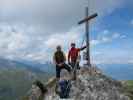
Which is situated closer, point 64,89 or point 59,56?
point 64,89

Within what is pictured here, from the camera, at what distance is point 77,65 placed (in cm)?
2531

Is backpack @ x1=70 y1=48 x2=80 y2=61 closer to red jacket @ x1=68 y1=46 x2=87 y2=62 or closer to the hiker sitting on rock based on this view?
red jacket @ x1=68 y1=46 x2=87 y2=62

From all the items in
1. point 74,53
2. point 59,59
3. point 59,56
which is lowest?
point 59,59

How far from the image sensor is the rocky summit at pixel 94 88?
2378 centimetres

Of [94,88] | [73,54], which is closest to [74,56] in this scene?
[73,54]

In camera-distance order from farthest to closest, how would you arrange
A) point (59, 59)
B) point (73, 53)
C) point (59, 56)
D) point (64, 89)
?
point (73, 53), point (59, 59), point (59, 56), point (64, 89)

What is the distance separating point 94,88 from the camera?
24094mm

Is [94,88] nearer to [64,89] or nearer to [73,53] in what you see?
[64,89]

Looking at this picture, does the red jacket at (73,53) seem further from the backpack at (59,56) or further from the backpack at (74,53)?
A: the backpack at (59,56)

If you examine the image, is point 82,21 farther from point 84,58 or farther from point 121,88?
point 121,88

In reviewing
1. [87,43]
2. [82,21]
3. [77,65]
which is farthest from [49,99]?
[82,21]

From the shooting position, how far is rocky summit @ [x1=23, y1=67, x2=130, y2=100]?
23.8 metres

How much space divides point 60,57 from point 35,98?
17.4 ft

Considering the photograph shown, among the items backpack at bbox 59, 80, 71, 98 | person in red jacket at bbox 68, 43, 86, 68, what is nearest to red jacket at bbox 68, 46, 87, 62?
person in red jacket at bbox 68, 43, 86, 68
